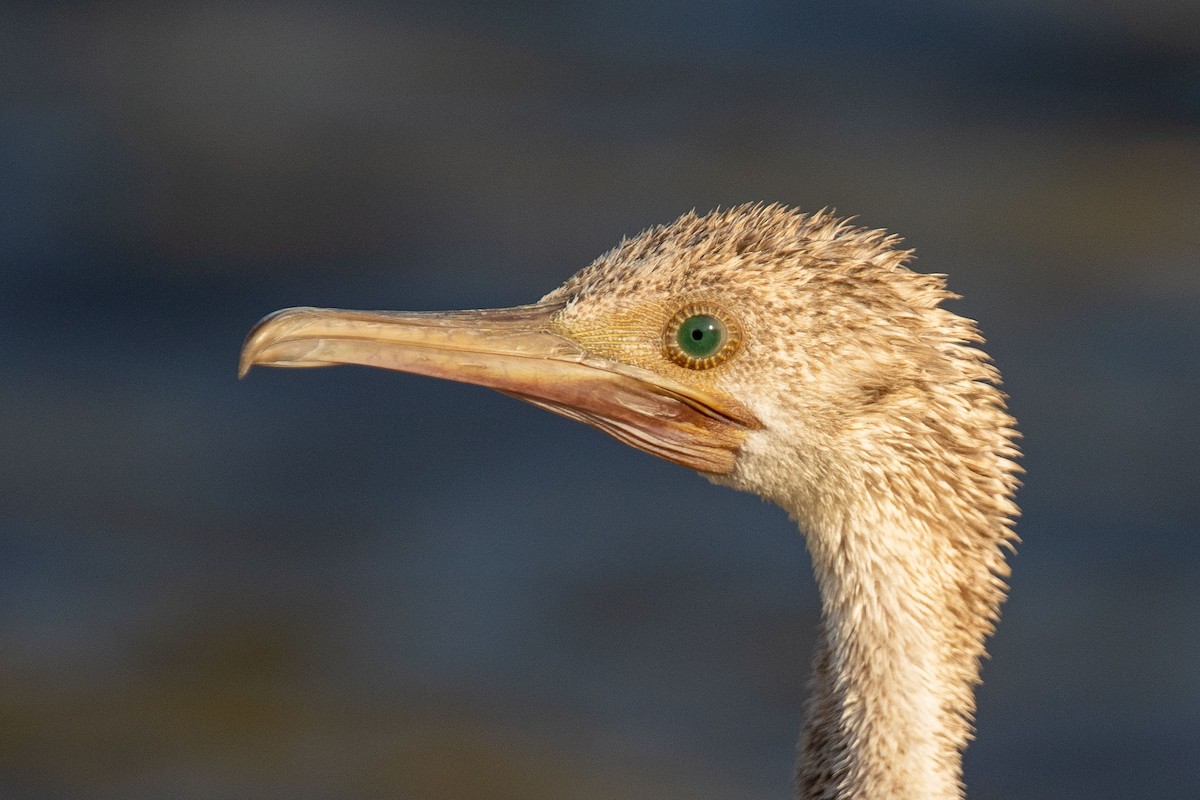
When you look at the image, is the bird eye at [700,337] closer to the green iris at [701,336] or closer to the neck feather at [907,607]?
the green iris at [701,336]

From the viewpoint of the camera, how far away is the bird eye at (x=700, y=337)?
181 inches

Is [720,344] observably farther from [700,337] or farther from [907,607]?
[907,607]

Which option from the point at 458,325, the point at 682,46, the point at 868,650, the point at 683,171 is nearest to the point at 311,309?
the point at 458,325

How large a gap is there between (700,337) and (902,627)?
0.89 m

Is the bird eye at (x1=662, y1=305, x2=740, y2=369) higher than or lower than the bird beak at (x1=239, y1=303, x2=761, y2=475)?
higher

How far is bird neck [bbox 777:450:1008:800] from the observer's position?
4492mm

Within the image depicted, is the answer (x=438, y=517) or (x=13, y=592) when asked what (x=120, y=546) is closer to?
(x=13, y=592)

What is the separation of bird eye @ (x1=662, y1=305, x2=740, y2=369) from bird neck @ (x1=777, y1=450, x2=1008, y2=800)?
46 cm

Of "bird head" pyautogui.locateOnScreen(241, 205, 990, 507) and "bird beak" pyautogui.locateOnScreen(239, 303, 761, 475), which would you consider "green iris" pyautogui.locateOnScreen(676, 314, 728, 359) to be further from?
"bird beak" pyautogui.locateOnScreen(239, 303, 761, 475)

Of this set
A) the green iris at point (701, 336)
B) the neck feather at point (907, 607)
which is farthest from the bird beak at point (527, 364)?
the neck feather at point (907, 607)

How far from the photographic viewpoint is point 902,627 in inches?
179

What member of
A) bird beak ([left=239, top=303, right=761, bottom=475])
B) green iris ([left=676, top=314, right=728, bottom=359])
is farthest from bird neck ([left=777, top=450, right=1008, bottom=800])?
green iris ([left=676, top=314, right=728, bottom=359])

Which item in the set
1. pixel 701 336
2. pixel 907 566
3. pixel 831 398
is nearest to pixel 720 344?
pixel 701 336

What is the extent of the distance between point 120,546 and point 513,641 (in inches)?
112
